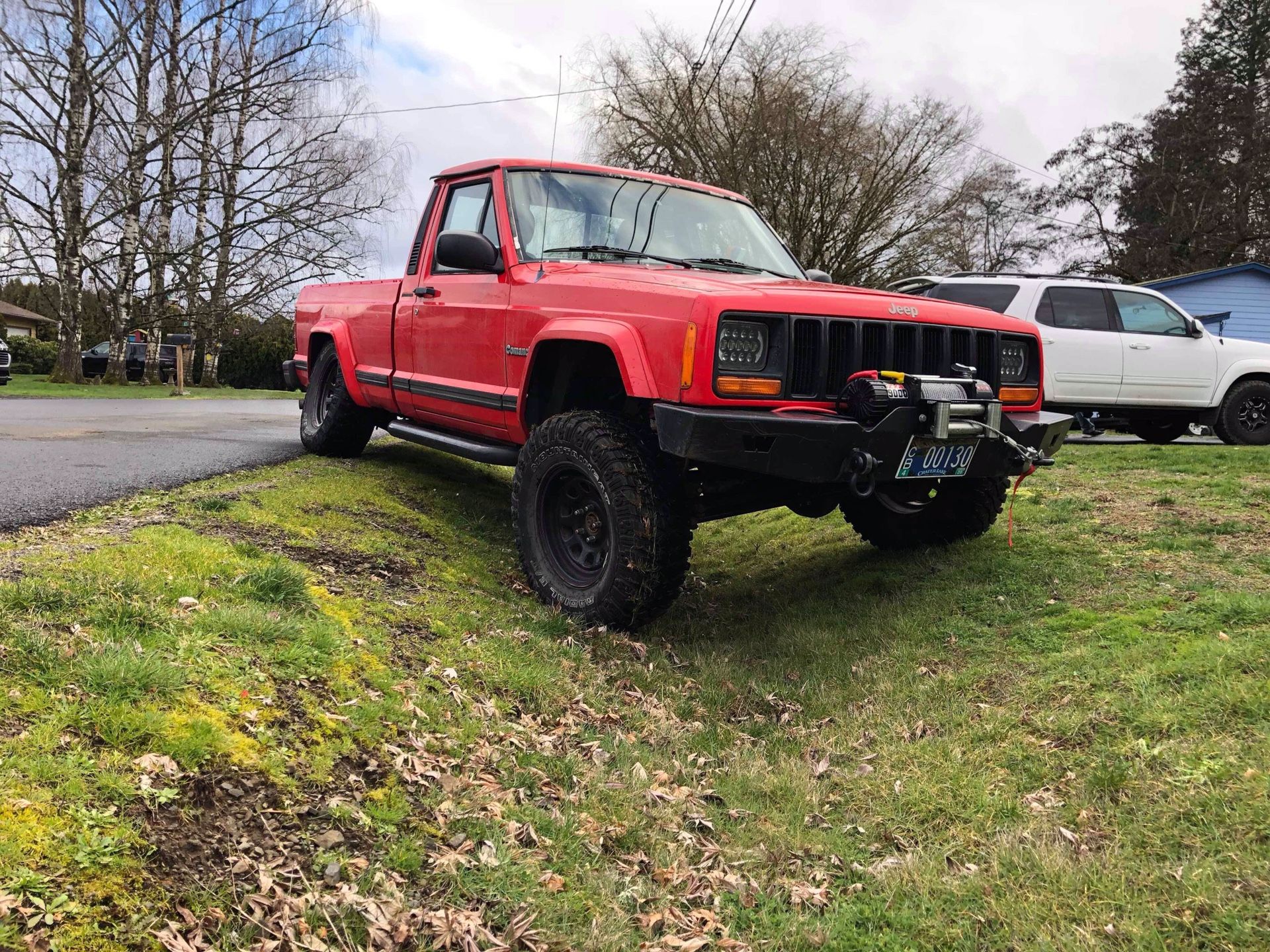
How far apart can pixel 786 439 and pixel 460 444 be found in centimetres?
250

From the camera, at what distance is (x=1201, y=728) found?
3.02 meters

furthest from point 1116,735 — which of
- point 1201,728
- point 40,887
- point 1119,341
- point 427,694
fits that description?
point 1119,341

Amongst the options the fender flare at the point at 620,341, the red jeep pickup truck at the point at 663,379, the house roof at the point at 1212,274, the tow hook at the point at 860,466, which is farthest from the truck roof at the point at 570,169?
the house roof at the point at 1212,274

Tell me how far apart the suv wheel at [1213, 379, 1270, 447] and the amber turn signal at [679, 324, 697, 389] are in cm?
880

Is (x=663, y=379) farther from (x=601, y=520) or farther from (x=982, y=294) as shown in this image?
(x=982, y=294)

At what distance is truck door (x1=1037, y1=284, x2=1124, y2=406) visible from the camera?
9.49 metres

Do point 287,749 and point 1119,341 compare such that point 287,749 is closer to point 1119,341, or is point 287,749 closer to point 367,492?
point 367,492

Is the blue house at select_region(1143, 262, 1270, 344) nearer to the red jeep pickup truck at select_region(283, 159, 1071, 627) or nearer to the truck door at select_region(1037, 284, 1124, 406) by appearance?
the truck door at select_region(1037, 284, 1124, 406)

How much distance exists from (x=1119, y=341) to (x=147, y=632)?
31.5 feet

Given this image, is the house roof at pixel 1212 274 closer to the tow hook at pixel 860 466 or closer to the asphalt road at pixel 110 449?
the asphalt road at pixel 110 449

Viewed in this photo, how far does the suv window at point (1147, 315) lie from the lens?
384 inches

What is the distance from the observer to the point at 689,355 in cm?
381

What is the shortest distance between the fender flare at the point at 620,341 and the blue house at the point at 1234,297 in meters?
21.2

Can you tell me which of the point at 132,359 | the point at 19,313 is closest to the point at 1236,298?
the point at 132,359
